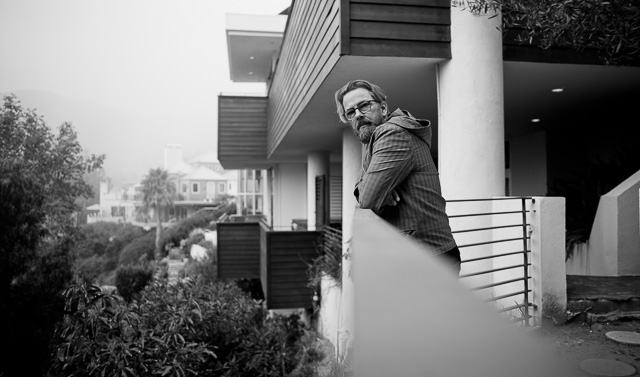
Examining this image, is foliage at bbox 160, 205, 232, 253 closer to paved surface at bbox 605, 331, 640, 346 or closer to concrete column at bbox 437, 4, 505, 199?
concrete column at bbox 437, 4, 505, 199

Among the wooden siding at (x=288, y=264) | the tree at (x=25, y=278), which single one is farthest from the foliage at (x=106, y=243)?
the wooden siding at (x=288, y=264)

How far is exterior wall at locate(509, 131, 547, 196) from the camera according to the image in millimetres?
10609

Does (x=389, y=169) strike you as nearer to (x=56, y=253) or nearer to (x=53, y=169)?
(x=56, y=253)

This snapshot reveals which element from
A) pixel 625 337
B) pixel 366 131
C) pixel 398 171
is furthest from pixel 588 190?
pixel 398 171

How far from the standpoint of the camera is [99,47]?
6206 inches

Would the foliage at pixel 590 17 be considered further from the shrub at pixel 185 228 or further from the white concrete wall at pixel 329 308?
the shrub at pixel 185 228

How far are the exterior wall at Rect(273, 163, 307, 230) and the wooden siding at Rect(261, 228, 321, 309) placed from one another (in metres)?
6.27

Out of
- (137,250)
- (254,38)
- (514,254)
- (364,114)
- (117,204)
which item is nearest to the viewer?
(364,114)

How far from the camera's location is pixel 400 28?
16.7 feet

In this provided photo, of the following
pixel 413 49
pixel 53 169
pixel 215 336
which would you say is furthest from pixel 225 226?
pixel 53 169

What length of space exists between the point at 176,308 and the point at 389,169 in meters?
7.04

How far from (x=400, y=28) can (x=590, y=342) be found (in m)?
3.53

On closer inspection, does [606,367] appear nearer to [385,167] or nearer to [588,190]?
[385,167]

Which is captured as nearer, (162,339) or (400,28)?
(400,28)
